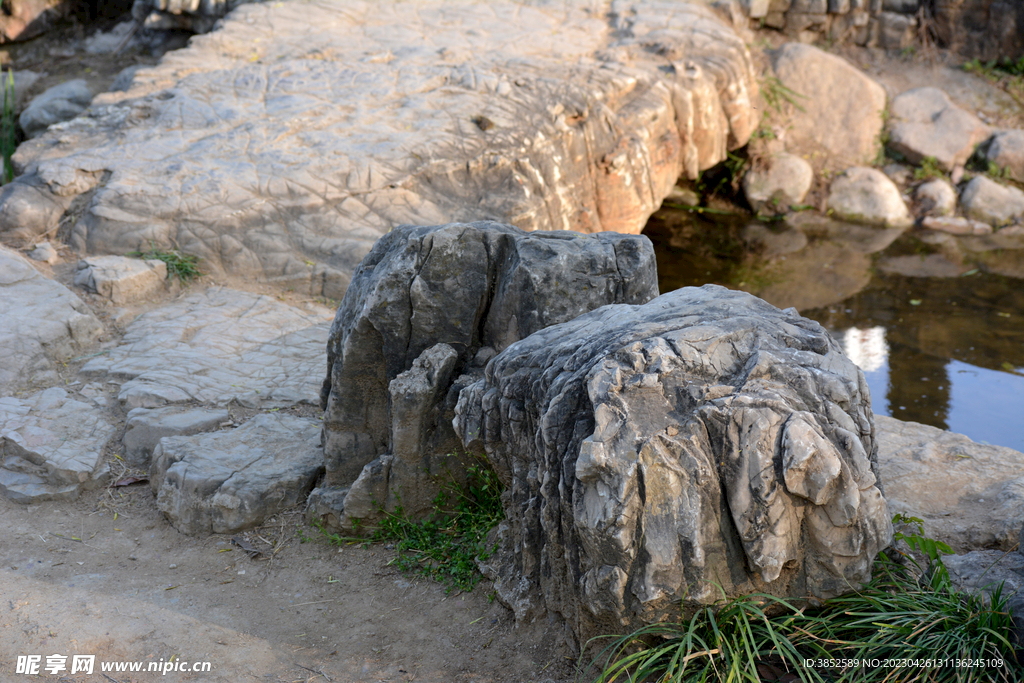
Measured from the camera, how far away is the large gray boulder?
2223 millimetres

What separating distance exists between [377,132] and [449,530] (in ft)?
13.4

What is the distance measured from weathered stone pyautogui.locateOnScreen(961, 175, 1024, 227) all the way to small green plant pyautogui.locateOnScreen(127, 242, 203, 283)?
27.7 feet

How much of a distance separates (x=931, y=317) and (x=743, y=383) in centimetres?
573

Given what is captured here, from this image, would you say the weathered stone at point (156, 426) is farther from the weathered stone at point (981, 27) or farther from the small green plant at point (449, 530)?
the weathered stone at point (981, 27)

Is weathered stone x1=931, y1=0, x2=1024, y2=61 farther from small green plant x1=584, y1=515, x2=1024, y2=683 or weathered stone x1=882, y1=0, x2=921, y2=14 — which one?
small green plant x1=584, y1=515, x2=1024, y2=683

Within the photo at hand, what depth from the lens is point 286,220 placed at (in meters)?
5.78

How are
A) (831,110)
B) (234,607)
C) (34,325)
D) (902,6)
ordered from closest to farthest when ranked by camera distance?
1. (234,607)
2. (34,325)
3. (831,110)
4. (902,6)

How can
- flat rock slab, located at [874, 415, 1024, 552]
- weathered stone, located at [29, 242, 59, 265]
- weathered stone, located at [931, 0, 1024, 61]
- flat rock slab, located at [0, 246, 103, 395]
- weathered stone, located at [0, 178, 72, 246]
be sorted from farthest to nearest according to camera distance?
weathered stone, located at [931, 0, 1024, 61]
weathered stone, located at [0, 178, 72, 246]
weathered stone, located at [29, 242, 59, 265]
flat rock slab, located at [0, 246, 103, 395]
flat rock slab, located at [874, 415, 1024, 552]

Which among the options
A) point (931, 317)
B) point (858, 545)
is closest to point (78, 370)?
point (858, 545)

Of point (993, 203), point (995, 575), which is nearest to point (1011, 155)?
point (993, 203)

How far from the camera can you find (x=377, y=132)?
6.42 m

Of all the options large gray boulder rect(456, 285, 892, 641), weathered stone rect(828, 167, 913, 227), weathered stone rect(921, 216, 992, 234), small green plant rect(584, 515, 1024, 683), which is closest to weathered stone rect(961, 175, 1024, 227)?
weathered stone rect(921, 216, 992, 234)

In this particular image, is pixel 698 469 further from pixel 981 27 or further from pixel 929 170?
pixel 981 27

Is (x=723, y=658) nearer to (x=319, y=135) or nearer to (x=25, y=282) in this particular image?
(x=25, y=282)
